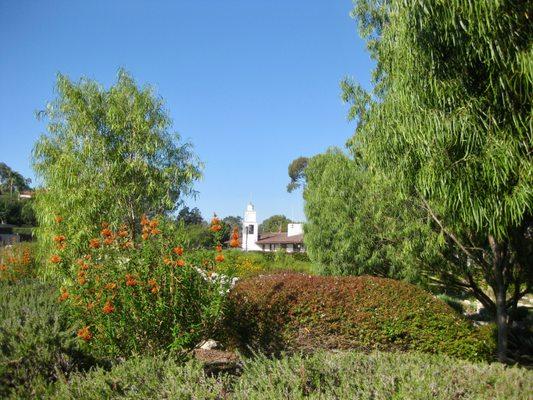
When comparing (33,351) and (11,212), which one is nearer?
(33,351)

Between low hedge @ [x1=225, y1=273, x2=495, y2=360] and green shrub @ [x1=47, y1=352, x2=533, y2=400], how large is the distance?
8.64ft

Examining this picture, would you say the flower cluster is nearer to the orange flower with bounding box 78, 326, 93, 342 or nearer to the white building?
the orange flower with bounding box 78, 326, 93, 342

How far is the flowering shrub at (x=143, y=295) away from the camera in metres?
4.88

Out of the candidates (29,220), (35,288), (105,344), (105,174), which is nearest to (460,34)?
(105,344)

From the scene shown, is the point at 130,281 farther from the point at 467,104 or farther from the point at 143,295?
the point at 467,104

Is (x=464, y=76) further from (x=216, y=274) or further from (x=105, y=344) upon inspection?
(x=105, y=344)

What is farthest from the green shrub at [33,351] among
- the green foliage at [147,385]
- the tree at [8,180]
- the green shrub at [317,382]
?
the tree at [8,180]

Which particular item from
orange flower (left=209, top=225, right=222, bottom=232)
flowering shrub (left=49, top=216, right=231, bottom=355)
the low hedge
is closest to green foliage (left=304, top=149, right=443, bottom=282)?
the low hedge

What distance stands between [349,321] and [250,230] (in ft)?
175

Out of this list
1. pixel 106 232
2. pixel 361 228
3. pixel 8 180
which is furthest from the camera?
pixel 8 180

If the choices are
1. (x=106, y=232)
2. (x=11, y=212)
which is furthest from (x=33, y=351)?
(x=11, y=212)

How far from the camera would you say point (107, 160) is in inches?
380

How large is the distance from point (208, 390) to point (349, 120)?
676cm

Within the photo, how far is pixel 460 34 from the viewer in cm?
466
